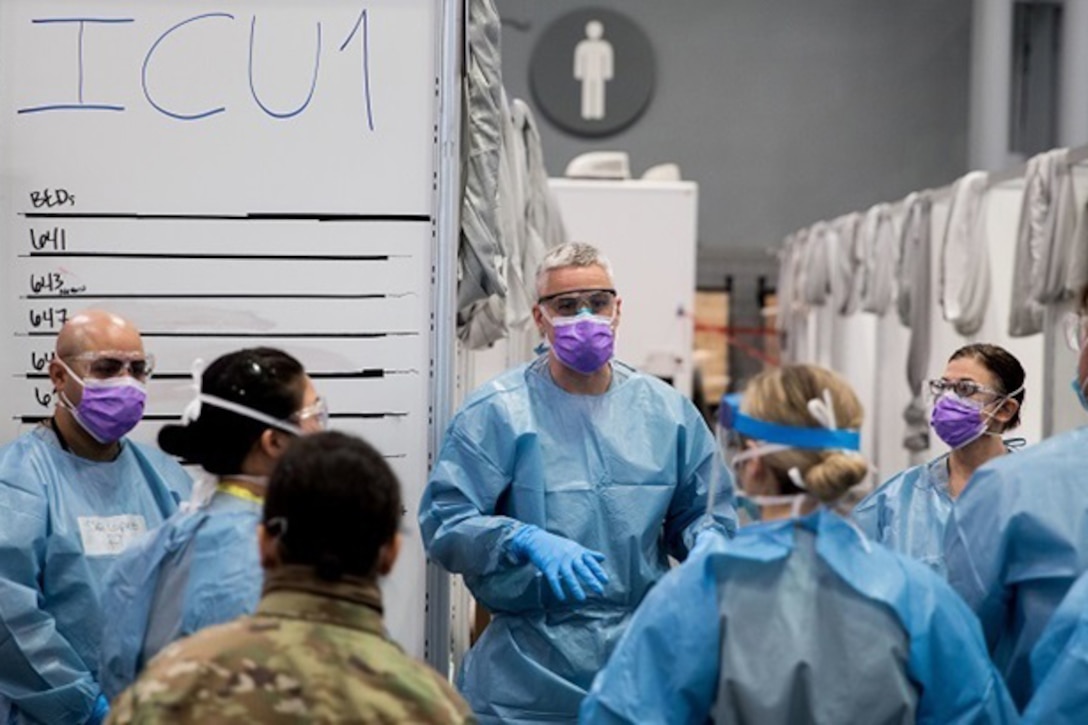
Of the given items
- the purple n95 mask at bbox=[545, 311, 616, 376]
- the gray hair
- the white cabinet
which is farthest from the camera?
the white cabinet

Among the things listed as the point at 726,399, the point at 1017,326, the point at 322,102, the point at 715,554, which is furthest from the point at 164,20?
the point at 1017,326

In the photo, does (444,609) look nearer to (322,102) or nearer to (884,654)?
(322,102)

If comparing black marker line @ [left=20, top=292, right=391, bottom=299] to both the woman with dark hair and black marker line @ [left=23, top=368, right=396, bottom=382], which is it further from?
the woman with dark hair

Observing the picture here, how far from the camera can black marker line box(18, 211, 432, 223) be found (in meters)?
3.58

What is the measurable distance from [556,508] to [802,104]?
1102 centimetres

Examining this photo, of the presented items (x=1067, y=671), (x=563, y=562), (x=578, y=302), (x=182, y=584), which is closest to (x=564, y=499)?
(x=563, y=562)

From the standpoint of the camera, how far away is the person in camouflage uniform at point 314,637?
1.94 metres

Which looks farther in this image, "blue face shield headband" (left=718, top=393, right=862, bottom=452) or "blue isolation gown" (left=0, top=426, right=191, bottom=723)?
"blue isolation gown" (left=0, top=426, right=191, bottom=723)

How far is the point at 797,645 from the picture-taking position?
7.57 ft

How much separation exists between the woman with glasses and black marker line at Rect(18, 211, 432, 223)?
1021 millimetres

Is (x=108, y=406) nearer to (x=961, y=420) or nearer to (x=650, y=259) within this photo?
(x=961, y=420)

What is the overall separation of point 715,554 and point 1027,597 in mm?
832

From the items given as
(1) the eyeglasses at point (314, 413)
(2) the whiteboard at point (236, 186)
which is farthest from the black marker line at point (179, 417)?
(1) the eyeglasses at point (314, 413)

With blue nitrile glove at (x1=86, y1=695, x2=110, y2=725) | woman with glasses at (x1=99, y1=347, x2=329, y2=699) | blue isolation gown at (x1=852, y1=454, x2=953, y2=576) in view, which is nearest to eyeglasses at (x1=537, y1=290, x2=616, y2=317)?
blue isolation gown at (x1=852, y1=454, x2=953, y2=576)
